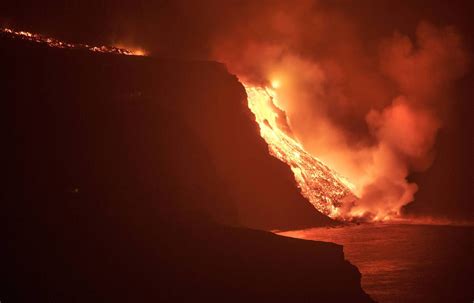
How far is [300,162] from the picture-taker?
74750 millimetres

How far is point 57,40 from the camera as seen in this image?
2692 inches

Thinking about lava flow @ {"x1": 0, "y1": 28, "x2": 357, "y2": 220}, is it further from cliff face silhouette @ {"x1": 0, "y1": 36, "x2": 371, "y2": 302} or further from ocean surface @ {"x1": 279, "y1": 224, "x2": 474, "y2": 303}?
ocean surface @ {"x1": 279, "y1": 224, "x2": 474, "y2": 303}

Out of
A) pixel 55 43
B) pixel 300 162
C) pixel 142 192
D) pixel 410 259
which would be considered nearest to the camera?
pixel 142 192

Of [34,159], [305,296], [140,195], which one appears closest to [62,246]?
[305,296]

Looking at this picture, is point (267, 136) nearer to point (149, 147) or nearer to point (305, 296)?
point (149, 147)

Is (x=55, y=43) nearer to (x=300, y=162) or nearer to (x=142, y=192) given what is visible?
(x=142, y=192)

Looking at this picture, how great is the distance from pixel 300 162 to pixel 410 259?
33.5m

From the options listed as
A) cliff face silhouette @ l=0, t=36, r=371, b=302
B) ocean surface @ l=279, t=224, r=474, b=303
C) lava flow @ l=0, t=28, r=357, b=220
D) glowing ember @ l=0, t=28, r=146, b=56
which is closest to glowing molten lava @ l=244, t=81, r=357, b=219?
lava flow @ l=0, t=28, r=357, b=220

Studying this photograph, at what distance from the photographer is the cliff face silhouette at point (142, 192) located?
2387 cm

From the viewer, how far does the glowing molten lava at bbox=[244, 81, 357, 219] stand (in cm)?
7081

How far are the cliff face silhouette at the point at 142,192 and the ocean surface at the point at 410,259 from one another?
502 centimetres

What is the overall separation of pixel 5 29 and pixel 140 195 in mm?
36071


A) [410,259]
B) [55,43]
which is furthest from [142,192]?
[55,43]

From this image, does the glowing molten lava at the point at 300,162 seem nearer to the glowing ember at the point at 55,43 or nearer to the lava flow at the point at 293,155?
the lava flow at the point at 293,155
